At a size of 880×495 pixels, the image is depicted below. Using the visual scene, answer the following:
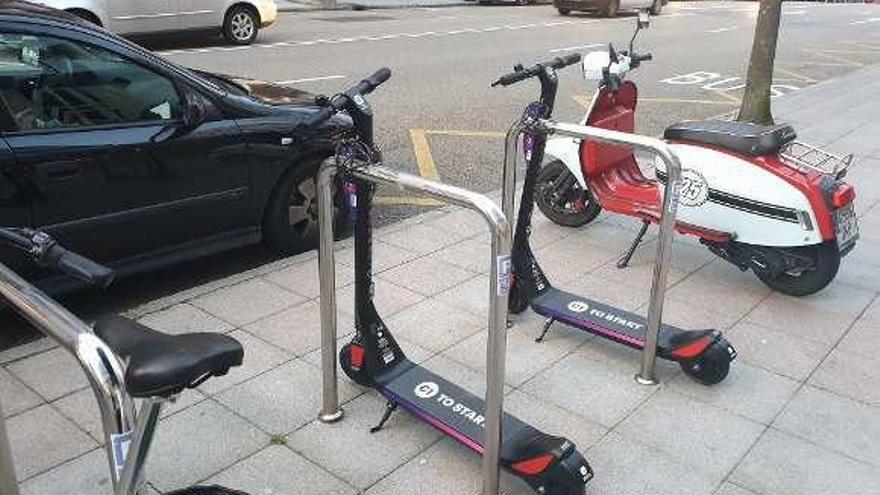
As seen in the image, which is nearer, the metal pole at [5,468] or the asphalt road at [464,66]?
the metal pole at [5,468]

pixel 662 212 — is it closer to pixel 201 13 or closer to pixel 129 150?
pixel 129 150

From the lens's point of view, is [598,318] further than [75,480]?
Yes

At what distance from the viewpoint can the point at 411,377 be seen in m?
3.32

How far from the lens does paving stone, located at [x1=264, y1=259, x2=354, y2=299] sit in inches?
176

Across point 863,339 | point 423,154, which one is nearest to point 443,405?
point 863,339

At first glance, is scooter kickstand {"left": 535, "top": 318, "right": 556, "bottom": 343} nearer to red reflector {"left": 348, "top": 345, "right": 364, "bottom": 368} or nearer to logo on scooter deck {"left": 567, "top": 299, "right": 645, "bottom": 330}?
logo on scooter deck {"left": 567, "top": 299, "right": 645, "bottom": 330}

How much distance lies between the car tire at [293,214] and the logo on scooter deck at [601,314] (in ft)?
5.18

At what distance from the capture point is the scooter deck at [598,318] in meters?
3.67

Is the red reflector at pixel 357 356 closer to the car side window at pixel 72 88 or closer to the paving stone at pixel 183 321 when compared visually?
the paving stone at pixel 183 321

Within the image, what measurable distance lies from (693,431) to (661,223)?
2.82 feet

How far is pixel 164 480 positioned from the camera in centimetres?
291

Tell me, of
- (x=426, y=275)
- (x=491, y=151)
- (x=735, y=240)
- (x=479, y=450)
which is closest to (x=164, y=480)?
(x=479, y=450)

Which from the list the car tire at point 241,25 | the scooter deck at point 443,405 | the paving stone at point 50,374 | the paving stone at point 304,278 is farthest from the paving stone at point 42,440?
the car tire at point 241,25

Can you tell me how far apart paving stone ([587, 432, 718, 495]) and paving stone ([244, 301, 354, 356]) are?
4.76ft
